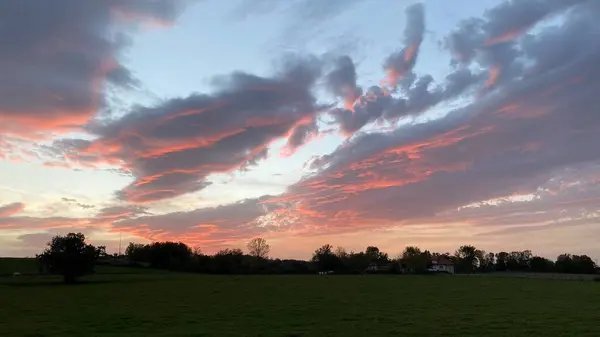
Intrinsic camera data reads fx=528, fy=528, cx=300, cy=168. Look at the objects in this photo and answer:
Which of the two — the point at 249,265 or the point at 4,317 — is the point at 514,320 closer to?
the point at 4,317

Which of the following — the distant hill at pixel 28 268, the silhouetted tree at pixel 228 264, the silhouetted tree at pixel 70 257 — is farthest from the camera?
the silhouetted tree at pixel 228 264

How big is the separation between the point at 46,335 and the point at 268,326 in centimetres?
1104

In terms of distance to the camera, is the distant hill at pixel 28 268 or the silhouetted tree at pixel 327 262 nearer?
the distant hill at pixel 28 268

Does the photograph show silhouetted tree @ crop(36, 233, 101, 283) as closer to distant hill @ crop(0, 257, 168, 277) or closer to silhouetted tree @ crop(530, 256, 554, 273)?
distant hill @ crop(0, 257, 168, 277)

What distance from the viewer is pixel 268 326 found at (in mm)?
28531

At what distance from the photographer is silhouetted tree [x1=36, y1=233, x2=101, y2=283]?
92500 millimetres

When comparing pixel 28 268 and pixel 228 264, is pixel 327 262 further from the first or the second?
pixel 28 268

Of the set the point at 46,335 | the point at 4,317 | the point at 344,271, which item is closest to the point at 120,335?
the point at 46,335

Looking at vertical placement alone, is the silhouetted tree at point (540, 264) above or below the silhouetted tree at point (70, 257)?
below

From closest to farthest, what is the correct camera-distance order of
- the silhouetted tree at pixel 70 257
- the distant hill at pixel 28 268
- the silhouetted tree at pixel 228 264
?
the silhouetted tree at pixel 70 257
the distant hill at pixel 28 268
the silhouetted tree at pixel 228 264

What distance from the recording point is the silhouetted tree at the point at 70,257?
303 feet

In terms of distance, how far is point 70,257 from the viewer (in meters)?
92.7

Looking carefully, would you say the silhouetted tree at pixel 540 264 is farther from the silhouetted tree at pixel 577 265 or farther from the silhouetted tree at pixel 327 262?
the silhouetted tree at pixel 327 262

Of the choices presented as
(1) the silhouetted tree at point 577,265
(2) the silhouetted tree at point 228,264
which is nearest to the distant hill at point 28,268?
(2) the silhouetted tree at point 228,264
